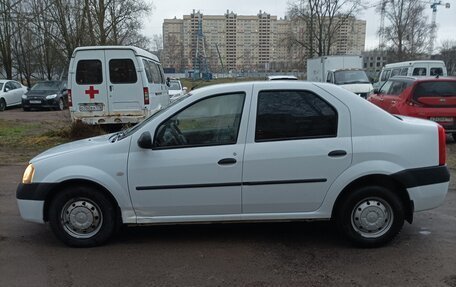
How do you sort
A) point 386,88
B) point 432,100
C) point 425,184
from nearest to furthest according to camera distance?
point 425,184 < point 432,100 < point 386,88

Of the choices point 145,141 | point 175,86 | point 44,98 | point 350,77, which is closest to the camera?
point 145,141

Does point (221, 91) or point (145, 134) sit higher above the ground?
point (221, 91)

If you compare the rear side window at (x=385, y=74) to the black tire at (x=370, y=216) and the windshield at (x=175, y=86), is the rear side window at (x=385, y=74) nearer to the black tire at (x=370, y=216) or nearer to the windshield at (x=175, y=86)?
the windshield at (x=175, y=86)

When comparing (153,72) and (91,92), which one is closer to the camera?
(91,92)

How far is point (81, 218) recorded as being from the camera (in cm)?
456

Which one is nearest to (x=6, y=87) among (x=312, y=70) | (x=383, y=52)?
(x=312, y=70)

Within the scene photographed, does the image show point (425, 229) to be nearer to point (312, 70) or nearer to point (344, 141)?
point (344, 141)

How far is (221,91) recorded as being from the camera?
458cm

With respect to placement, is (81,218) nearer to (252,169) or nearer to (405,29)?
(252,169)

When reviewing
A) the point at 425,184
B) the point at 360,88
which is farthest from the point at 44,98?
the point at 425,184

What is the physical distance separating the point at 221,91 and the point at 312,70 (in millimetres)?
28376

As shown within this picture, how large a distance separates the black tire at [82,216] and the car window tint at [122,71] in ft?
24.7

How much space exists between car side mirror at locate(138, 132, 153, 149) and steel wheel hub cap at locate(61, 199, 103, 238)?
31.6 inches

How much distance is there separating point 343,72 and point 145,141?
65.9ft
